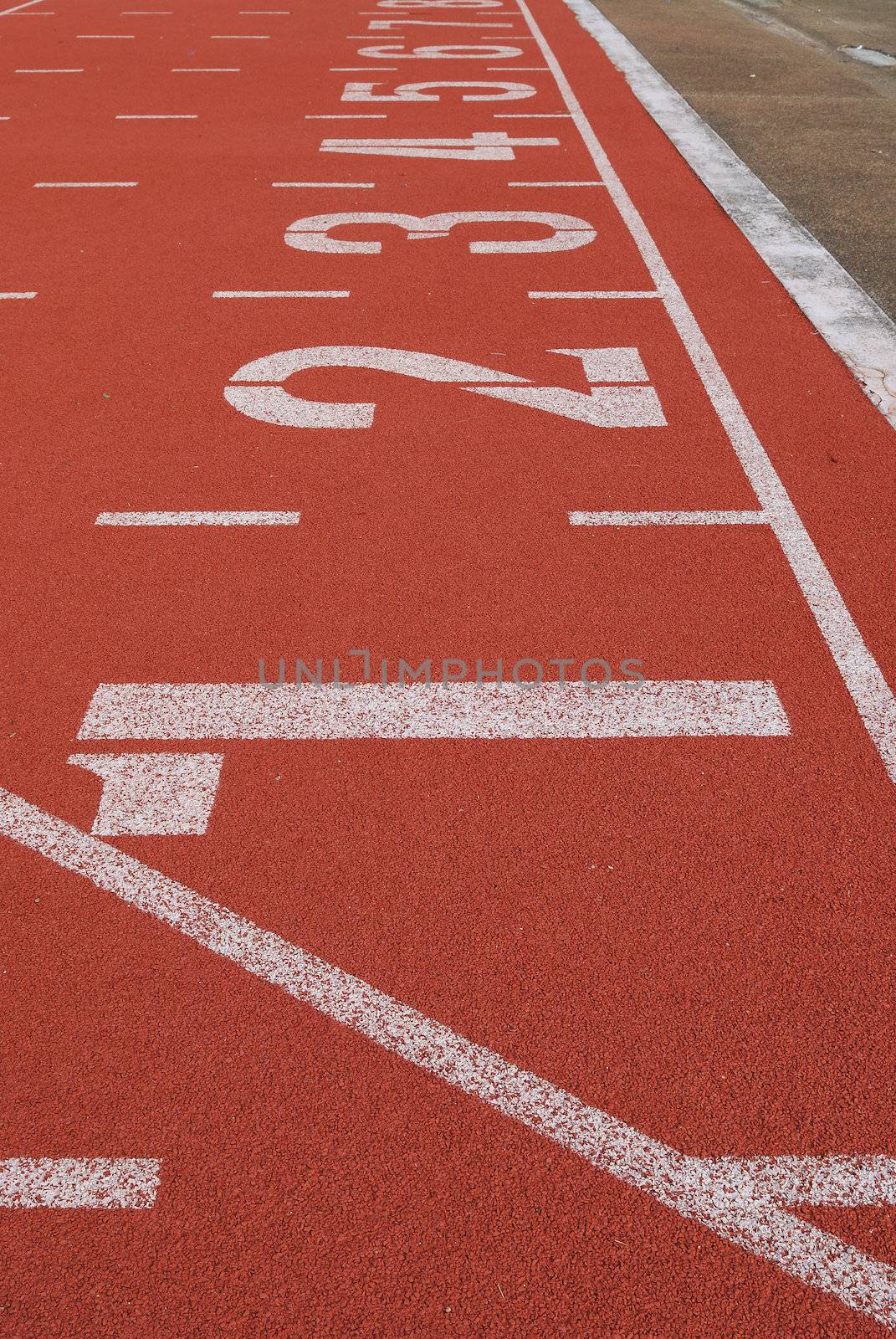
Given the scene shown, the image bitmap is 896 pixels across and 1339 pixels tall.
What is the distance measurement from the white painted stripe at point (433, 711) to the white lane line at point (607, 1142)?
2.71 feet

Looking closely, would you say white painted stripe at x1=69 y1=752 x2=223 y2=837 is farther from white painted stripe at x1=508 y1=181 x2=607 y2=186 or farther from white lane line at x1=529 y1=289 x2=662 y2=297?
white painted stripe at x1=508 y1=181 x2=607 y2=186

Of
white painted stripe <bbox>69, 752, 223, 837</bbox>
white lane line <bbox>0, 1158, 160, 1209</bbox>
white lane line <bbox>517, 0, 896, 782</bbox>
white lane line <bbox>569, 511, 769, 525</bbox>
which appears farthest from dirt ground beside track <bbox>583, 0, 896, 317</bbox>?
white lane line <bbox>0, 1158, 160, 1209</bbox>

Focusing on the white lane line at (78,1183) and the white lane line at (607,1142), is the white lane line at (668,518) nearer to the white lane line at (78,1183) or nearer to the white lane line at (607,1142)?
the white lane line at (607,1142)

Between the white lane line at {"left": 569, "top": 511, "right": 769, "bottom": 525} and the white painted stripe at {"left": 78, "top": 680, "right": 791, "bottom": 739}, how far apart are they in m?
1.22

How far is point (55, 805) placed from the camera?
3791 mm

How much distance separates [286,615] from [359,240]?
526 cm

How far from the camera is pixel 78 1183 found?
2725 mm

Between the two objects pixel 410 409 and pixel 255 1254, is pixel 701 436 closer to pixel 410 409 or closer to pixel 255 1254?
pixel 410 409

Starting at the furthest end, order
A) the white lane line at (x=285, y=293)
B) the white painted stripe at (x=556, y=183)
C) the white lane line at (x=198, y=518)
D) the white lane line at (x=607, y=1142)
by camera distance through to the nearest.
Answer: the white painted stripe at (x=556, y=183) < the white lane line at (x=285, y=293) < the white lane line at (x=198, y=518) < the white lane line at (x=607, y=1142)

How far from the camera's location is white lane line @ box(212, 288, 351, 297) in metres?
7.85

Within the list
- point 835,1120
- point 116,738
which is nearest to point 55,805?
point 116,738

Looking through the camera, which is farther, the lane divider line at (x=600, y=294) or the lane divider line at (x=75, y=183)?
the lane divider line at (x=75, y=183)

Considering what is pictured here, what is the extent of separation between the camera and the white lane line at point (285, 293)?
7.85 m

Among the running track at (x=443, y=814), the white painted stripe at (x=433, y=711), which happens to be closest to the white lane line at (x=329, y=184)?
the running track at (x=443, y=814)
